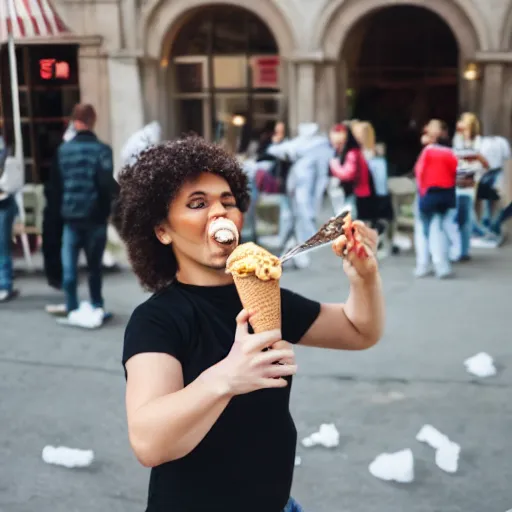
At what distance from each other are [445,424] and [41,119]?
10218 mm

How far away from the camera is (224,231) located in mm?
1718

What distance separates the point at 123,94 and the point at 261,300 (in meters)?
12.2

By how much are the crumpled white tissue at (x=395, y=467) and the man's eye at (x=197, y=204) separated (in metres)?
2.36

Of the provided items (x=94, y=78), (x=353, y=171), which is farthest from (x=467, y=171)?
(x=94, y=78)

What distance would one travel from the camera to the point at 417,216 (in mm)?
8383

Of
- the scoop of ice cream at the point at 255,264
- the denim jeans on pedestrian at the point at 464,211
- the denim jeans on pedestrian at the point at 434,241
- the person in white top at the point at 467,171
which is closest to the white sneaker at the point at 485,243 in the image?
the person in white top at the point at 467,171

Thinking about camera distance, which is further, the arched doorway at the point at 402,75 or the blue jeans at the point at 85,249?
the arched doorway at the point at 402,75

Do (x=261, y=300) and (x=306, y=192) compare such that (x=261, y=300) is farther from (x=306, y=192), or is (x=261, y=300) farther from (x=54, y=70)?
(x=54, y=70)

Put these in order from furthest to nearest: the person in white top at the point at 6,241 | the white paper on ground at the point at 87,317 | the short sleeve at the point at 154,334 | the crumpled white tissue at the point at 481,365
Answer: the person in white top at the point at 6,241, the white paper on ground at the point at 87,317, the crumpled white tissue at the point at 481,365, the short sleeve at the point at 154,334

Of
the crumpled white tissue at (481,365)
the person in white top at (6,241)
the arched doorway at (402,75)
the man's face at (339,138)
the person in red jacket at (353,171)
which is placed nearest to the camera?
the crumpled white tissue at (481,365)

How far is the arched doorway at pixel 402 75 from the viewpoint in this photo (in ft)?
45.6

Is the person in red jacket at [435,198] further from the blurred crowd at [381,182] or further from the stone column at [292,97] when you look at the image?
the stone column at [292,97]

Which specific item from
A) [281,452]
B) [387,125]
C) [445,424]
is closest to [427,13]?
[387,125]

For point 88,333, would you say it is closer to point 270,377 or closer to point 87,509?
point 87,509
